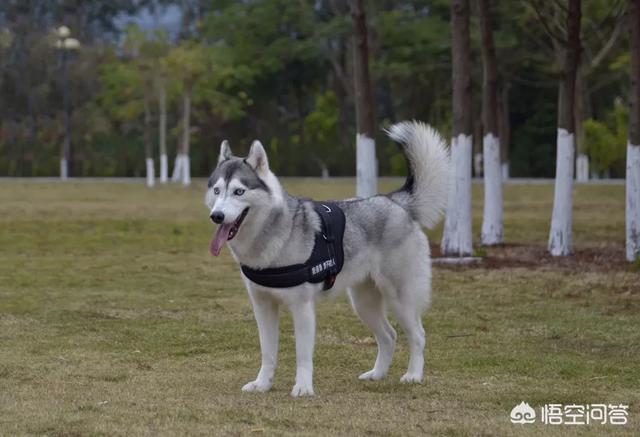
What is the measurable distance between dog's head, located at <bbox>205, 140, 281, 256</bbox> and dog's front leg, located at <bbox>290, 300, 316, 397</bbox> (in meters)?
0.68

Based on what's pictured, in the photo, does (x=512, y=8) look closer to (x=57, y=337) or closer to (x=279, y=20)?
(x=279, y=20)

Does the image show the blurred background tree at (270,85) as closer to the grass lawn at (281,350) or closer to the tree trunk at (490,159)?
the tree trunk at (490,159)

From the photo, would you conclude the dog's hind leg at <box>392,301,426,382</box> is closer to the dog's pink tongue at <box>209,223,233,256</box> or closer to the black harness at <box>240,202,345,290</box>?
the black harness at <box>240,202,345,290</box>

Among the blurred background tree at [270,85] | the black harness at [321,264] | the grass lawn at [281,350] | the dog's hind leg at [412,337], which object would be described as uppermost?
the blurred background tree at [270,85]

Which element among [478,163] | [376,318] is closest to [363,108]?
[376,318]

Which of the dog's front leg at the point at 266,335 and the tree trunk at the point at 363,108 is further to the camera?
the tree trunk at the point at 363,108

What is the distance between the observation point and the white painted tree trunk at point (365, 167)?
17.4 meters

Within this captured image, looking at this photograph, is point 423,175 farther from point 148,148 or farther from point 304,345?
point 148,148

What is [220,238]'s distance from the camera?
7.25 m

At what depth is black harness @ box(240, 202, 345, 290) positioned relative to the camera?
24.5 ft

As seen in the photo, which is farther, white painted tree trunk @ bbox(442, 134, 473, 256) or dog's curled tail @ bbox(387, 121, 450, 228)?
white painted tree trunk @ bbox(442, 134, 473, 256)

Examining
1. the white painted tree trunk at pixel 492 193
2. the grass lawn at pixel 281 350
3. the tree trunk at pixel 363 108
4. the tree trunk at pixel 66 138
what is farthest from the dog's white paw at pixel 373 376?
the tree trunk at pixel 66 138

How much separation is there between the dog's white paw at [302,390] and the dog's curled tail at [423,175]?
64.9 inches

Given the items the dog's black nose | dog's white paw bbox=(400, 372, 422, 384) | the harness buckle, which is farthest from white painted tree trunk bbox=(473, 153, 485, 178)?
the dog's black nose
